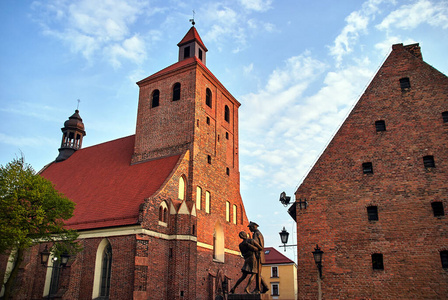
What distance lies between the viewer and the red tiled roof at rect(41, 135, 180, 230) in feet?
74.1

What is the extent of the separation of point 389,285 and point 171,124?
17.0m

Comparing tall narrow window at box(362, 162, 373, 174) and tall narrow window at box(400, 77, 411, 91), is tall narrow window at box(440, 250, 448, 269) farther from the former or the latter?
tall narrow window at box(400, 77, 411, 91)

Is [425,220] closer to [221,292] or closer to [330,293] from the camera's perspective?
[330,293]

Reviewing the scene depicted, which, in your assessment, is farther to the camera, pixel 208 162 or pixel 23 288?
pixel 208 162

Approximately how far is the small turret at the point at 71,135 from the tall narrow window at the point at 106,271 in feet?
53.5

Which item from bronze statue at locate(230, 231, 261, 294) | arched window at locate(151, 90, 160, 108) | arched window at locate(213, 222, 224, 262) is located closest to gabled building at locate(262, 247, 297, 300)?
arched window at locate(213, 222, 224, 262)

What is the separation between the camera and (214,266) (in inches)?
951

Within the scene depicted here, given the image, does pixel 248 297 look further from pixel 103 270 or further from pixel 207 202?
pixel 207 202

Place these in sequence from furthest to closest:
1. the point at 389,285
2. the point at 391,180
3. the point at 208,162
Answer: the point at 208,162
the point at 391,180
the point at 389,285

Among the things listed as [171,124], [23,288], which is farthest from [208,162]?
[23,288]

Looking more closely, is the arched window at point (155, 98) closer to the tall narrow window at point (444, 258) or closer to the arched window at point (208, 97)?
the arched window at point (208, 97)

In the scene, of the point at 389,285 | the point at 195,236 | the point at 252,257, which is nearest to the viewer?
the point at 252,257

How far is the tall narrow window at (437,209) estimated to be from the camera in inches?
608

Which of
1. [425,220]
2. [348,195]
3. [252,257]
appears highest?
[348,195]
